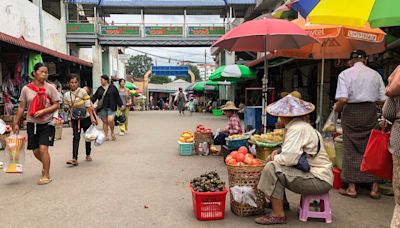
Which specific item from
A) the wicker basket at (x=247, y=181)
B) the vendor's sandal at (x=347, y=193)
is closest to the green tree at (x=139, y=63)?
the vendor's sandal at (x=347, y=193)

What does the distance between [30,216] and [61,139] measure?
23.4ft

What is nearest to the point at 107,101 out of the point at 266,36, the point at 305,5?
the point at 266,36

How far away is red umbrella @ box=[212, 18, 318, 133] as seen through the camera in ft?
18.9

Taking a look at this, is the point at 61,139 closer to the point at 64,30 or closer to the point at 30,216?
the point at 30,216

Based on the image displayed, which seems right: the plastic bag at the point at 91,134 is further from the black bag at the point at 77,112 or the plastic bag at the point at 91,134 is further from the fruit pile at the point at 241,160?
the fruit pile at the point at 241,160

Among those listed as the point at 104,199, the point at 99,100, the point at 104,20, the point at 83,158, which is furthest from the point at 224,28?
the point at 104,199

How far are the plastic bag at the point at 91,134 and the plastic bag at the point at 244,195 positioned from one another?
3.78 meters

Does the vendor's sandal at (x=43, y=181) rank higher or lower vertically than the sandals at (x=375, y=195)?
lower

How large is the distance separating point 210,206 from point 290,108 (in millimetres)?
1408

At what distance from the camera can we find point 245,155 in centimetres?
445

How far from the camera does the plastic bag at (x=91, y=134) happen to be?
23.1 feet

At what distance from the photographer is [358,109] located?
488cm

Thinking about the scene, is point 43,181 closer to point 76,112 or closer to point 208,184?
point 76,112

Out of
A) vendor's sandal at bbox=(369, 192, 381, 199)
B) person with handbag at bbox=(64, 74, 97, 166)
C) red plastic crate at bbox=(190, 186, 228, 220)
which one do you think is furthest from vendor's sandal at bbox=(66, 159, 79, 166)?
vendor's sandal at bbox=(369, 192, 381, 199)
